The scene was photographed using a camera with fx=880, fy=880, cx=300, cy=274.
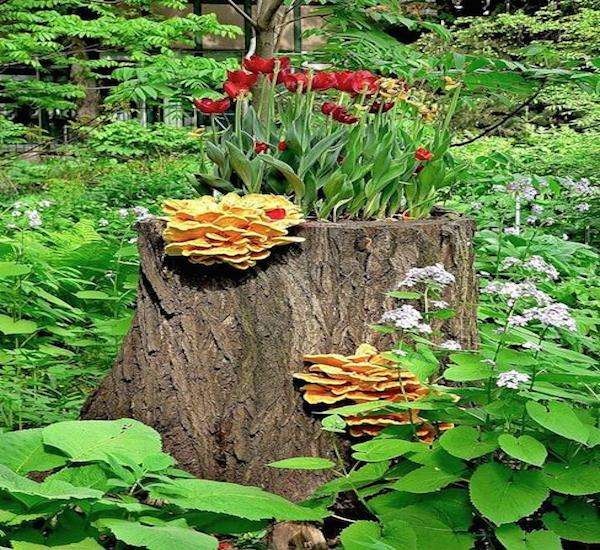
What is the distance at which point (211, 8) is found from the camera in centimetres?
1514

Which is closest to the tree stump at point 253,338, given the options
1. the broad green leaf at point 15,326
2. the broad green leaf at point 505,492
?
the broad green leaf at point 15,326

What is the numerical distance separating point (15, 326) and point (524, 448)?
2.03 m

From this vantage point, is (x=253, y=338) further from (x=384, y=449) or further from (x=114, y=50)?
(x=114, y=50)

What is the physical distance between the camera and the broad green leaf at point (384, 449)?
6.42 ft

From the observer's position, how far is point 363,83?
2.91 metres

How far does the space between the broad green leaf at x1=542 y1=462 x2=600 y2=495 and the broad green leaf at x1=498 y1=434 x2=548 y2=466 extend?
0.10 metres

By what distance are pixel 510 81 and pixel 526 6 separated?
12910 millimetres

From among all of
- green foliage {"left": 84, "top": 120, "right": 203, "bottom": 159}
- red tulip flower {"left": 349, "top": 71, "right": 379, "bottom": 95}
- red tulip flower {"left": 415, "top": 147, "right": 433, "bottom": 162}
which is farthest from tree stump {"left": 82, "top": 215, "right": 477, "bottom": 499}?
green foliage {"left": 84, "top": 120, "right": 203, "bottom": 159}

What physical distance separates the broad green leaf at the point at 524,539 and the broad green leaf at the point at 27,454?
93 cm

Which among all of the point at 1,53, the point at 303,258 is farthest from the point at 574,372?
the point at 1,53

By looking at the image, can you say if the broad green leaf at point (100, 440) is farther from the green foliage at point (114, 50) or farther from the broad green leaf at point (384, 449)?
the green foliage at point (114, 50)

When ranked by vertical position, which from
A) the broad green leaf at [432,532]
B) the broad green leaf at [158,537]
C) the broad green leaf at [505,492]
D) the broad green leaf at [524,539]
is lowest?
the broad green leaf at [432,532]

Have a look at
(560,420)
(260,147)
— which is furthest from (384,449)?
(260,147)

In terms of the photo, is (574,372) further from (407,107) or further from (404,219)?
(407,107)
